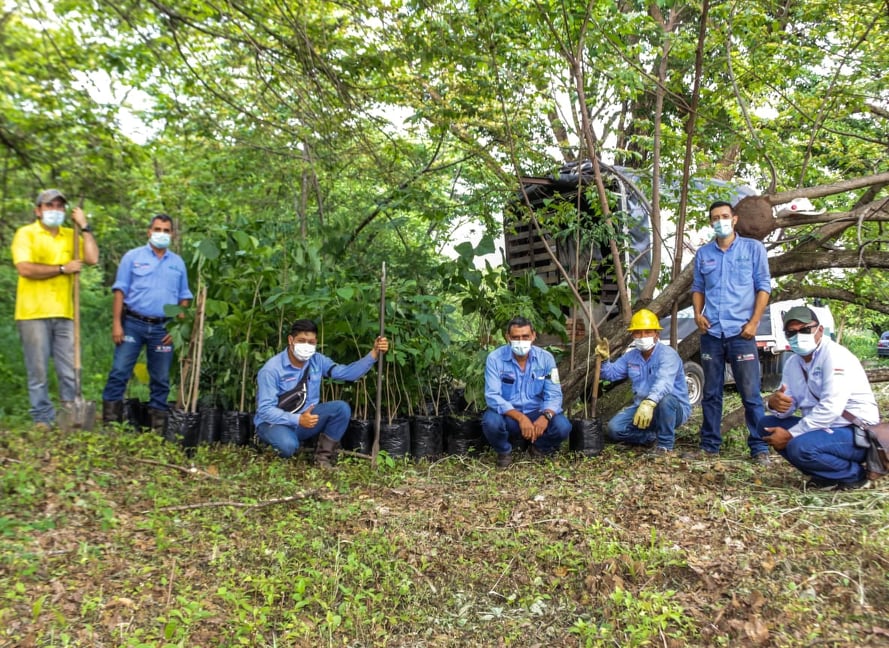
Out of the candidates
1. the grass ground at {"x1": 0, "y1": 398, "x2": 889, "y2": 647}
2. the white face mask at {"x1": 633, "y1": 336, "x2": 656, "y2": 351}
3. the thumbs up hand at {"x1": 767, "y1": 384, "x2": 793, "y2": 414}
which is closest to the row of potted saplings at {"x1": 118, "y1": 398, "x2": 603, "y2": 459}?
the grass ground at {"x1": 0, "y1": 398, "x2": 889, "y2": 647}

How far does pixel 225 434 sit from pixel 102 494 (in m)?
1.43

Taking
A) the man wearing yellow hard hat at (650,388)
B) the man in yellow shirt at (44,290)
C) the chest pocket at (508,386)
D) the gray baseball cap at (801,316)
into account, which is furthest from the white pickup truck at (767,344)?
the man in yellow shirt at (44,290)

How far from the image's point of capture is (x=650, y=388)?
513 centimetres

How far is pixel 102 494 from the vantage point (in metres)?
3.81

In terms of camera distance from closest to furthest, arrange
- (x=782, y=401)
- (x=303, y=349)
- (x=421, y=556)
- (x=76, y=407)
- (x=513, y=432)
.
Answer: (x=421, y=556) < (x=782, y=401) < (x=303, y=349) < (x=76, y=407) < (x=513, y=432)

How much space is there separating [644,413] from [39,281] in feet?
13.9

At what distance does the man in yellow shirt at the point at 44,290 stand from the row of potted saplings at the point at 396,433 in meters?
0.65

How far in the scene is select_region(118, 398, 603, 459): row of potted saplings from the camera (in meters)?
5.06

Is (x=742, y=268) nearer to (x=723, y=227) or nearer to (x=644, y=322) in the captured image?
(x=723, y=227)

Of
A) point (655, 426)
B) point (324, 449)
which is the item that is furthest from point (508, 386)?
point (324, 449)

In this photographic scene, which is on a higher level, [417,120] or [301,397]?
[417,120]

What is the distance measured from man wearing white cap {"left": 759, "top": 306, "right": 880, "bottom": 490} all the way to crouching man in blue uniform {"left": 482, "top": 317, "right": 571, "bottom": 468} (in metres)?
1.42

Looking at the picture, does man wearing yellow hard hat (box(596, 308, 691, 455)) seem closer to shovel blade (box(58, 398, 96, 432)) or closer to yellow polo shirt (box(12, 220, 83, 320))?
shovel blade (box(58, 398, 96, 432))

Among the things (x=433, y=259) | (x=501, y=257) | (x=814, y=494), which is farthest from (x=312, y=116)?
(x=814, y=494)
